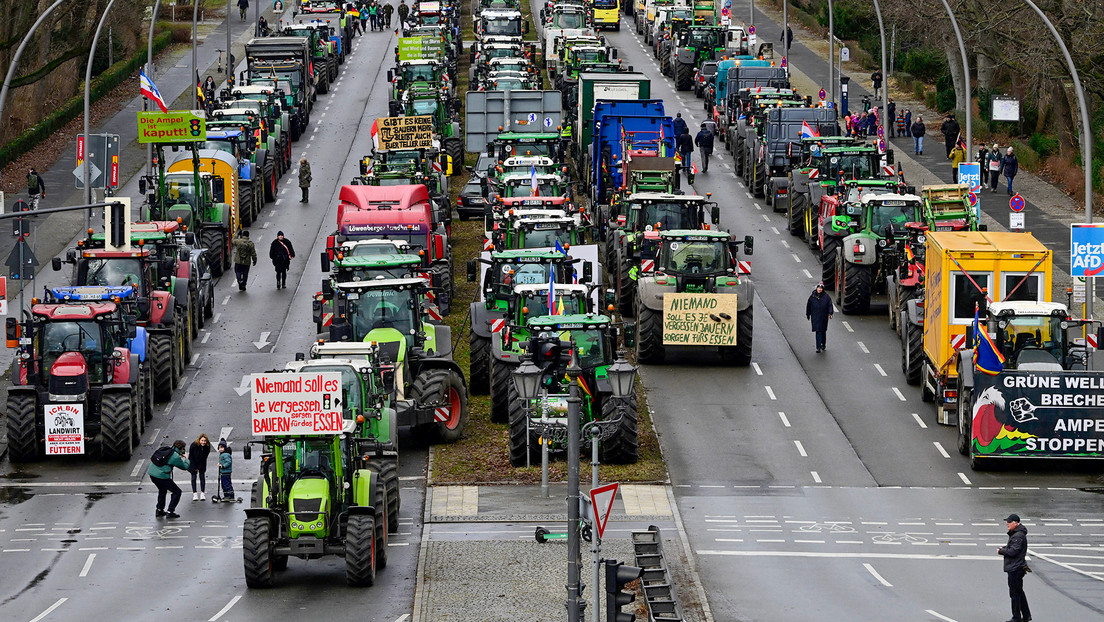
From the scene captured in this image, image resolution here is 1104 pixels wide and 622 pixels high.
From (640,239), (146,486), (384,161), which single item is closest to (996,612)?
(146,486)

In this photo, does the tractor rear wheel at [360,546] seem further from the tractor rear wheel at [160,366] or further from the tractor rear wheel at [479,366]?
the tractor rear wheel at [160,366]

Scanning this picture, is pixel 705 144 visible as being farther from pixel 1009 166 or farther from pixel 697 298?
pixel 697 298

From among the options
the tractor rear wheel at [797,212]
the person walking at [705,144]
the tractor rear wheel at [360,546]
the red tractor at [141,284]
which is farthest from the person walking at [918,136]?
the tractor rear wheel at [360,546]

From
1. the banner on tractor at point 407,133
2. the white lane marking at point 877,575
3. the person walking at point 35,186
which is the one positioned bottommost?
the white lane marking at point 877,575

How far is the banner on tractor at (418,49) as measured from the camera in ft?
265

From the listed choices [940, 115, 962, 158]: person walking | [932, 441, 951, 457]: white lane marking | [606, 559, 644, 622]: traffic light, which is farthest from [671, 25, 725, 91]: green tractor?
[606, 559, 644, 622]: traffic light

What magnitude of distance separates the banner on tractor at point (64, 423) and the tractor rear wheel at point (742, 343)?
14231mm

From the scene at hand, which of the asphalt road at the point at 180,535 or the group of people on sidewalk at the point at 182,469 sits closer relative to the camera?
the asphalt road at the point at 180,535

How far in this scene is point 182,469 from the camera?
33.7 metres

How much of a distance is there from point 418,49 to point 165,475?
166ft

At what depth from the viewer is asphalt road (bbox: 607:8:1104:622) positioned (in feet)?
92.4

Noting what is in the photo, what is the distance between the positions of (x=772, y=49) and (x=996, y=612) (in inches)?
2773

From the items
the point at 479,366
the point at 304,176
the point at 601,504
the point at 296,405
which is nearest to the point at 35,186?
the point at 304,176

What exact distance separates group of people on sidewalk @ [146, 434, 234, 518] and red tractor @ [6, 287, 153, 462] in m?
1.99
